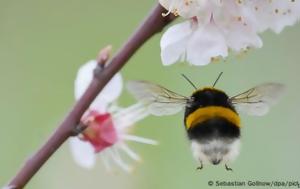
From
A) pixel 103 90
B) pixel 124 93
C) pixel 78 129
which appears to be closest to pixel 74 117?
pixel 78 129

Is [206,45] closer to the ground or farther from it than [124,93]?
farther from it

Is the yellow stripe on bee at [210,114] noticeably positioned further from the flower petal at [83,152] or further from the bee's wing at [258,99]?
the flower petal at [83,152]

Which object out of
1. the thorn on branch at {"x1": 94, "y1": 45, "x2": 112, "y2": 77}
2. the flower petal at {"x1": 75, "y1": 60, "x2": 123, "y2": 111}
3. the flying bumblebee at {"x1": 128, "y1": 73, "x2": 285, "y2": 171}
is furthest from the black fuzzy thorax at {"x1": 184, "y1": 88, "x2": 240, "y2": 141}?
the flower petal at {"x1": 75, "y1": 60, "x2": 123, "y2": 111}

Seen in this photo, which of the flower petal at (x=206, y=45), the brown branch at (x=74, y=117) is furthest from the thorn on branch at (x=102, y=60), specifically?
the flower petal at (x=206, y=45)

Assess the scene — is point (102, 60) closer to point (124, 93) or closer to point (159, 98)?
point (159, 98)

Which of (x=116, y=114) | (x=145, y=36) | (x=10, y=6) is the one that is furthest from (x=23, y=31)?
(x=145, y=36)
